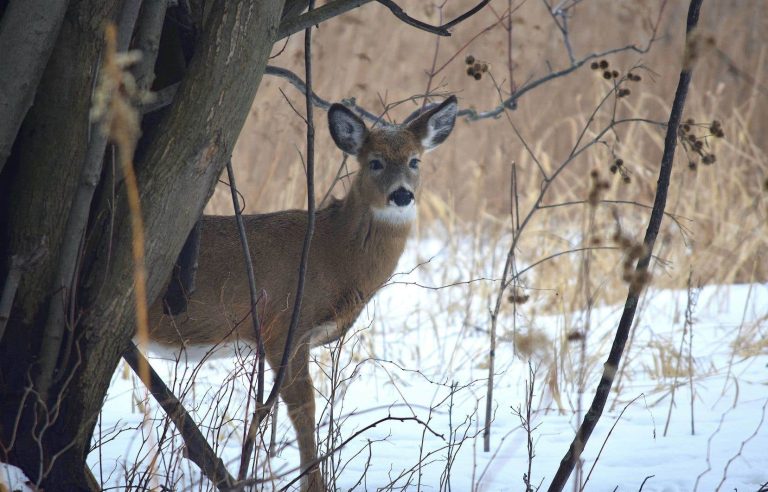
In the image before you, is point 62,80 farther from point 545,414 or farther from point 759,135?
point 759,135

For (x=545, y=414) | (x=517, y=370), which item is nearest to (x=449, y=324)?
(x=517, y=370)

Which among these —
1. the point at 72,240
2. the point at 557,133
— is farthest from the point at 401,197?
the point at 557,133

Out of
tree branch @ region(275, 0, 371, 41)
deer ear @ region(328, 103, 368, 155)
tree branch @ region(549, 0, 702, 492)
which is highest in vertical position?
deer ear @ region(328, 103, 368, 155)

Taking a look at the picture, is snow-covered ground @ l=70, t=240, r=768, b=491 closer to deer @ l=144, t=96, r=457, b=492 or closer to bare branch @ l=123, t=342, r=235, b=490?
bare branch @ l=123, t=342, r=235, b=490

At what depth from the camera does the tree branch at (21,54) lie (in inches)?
98.2

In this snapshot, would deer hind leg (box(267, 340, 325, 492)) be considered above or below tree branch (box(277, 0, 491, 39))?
below

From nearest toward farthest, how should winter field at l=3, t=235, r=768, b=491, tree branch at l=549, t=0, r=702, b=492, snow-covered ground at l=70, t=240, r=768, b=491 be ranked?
tree branch at l=549, t=0, r=702, b=492 < winter field at l=3, t=235, r=768, b=491 < snow-covered ground at l=70, t=240, r=768, b=491

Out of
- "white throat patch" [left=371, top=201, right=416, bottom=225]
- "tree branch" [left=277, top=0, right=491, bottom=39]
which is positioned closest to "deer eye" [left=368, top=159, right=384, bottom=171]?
"white throat patch" [left=371, top=201, right=416, bottom=225]

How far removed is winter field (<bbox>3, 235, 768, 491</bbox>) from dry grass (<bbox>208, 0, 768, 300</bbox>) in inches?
22.2

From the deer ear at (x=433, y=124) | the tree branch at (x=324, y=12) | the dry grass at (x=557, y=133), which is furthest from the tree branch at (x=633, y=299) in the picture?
the dry grass at (x=557, y=133)

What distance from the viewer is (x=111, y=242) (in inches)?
103

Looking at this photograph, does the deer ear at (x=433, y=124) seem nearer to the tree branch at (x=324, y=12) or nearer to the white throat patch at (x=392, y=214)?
the white throat patch at (x=392, y=214)

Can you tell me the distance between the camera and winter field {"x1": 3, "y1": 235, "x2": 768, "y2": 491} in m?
3.25

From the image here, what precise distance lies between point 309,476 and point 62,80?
210 centimetres
